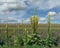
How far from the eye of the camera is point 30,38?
61.9 feet

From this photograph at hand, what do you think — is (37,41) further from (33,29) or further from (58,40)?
(58,40)

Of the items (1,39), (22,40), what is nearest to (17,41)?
(22,40)

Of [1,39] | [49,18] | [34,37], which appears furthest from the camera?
[1,39]

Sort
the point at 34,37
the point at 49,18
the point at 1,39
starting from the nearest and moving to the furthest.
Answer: the point at 49,18, the point at 34,37, the point at 1,39

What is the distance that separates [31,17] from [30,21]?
0.26 metres

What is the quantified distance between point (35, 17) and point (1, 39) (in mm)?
4422

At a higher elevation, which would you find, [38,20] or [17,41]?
[38,20]

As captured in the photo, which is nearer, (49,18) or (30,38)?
(49,18)

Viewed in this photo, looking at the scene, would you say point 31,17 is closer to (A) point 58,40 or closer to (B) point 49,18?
(B) point 49,18

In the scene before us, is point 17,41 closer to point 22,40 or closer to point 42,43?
point 22,40

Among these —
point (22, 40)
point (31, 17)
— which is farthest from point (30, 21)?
point (22, 40)

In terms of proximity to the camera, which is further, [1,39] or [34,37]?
[1,39]

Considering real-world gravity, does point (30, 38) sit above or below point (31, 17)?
below

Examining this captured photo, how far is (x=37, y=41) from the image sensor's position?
1862 centimetres
